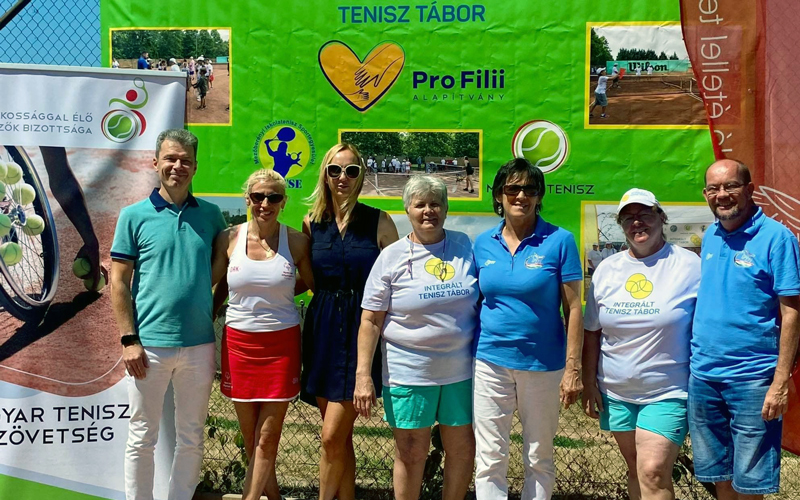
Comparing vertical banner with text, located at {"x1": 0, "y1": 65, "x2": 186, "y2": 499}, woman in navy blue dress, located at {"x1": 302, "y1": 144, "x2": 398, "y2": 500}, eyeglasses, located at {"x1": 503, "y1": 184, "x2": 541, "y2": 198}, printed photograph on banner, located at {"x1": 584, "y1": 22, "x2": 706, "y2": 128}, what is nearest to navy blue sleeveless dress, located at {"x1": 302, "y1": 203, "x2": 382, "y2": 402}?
woman in navy blue dress, located at {"x1": 302, "y1": 144, "x2": 398, "y2": 500}

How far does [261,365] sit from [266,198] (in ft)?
2.47

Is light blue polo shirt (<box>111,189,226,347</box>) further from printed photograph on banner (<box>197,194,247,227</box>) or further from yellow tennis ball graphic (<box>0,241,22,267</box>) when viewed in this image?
printed photograph on banner (<box>197,194,247,227</box>)

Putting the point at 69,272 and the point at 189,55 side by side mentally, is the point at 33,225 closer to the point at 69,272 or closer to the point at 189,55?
the point at 69,272

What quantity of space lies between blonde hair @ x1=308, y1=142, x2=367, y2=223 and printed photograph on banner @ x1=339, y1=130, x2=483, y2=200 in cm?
108

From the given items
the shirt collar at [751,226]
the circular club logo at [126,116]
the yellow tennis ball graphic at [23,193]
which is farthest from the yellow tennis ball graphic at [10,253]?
the shirt collar at [751,226]

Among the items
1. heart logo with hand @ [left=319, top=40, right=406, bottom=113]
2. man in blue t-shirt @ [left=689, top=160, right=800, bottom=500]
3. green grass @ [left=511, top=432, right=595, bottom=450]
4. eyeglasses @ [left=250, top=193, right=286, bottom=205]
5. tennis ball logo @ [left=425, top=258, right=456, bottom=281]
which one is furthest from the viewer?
green grass @ [left=511, top=432, right=595, bottom=450]

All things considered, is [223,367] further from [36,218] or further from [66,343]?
[36,218]

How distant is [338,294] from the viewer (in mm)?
3451

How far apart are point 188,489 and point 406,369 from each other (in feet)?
4.01

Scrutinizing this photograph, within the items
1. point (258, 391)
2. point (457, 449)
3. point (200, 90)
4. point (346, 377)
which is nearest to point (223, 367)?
point (258, 391)

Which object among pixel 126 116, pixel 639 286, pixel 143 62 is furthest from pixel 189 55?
pixel 639 286

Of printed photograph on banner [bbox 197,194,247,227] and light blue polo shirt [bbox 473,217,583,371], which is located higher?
printed photograph on banner [bbox 197,194,247,227]

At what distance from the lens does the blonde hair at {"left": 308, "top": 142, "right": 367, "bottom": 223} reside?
3.45 meters

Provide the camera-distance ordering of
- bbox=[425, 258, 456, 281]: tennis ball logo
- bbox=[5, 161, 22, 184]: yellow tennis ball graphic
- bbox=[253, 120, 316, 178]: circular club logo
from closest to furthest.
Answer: bbox=[425, 258, 456, 281]: tennis ball logo, bbox=[5, 161, 22, 184]: yellow tennis ball graphic, bbox=[253, 120, 316, 178]: circular club logo
